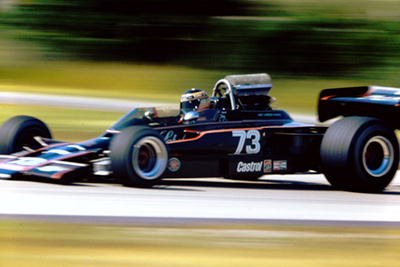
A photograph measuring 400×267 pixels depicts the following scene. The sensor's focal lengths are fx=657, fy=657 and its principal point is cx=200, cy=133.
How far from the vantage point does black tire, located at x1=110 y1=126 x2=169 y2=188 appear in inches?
270

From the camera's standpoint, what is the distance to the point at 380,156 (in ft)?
26.6

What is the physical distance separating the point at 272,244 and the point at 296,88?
1895 cm

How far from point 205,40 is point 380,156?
Result: 62.5 feet

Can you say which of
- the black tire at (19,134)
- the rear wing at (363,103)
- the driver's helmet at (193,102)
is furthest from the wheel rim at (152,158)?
the rear wing at (363,103)

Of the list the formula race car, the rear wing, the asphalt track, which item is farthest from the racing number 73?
the rear wing

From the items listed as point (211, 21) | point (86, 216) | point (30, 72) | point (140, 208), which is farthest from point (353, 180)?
point (211, 21)

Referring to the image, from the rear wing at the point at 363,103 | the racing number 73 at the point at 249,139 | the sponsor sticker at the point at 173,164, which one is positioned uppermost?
the rear wing at the point at 363,103

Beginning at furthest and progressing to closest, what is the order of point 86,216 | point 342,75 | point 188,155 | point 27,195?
point 342,75, point 188,155, point 27,195, point 86,216

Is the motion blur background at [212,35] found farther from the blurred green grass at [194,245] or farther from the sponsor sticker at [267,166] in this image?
the blurred green grass at [194,245]

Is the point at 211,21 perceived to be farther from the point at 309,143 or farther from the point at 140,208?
the point at 140,208

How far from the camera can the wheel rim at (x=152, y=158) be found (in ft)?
23.5

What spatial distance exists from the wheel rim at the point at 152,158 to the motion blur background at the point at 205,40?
54.9 ft

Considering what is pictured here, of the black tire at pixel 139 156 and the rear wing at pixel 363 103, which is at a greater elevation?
the rear wing at pixel 363 103

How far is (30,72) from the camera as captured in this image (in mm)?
23781
